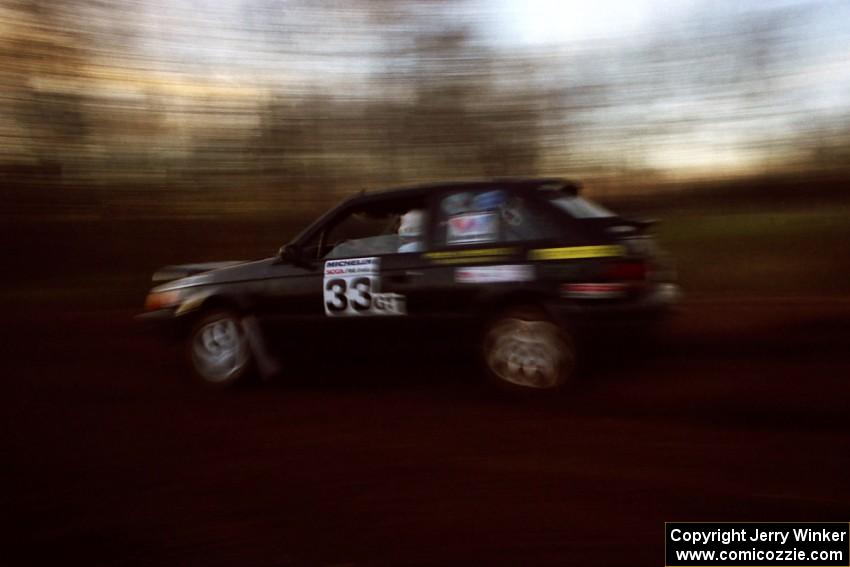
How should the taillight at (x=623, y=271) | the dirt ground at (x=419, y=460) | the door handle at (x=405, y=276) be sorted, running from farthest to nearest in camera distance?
the door handle at (x=405, y=276) → the taillight at (x=623, y=271) → the dirt ground at (x=419, y=460)

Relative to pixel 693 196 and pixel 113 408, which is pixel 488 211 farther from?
pixel 693 196

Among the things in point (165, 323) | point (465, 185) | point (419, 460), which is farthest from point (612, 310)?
point (165, 323)

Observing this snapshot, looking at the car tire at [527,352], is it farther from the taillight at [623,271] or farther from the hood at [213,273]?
the hood at [213,273]

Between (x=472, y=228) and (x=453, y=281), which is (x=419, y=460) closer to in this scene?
(x=453, y=281)

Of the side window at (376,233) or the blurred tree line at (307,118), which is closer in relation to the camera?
the side window at (376,233)

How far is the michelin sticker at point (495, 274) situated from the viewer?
5.48 metres

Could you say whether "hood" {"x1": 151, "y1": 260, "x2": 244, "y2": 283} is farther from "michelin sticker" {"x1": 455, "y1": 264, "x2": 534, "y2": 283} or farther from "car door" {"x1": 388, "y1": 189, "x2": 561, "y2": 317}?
"michelin sticker" {"x1": 455, "y1": 264, "x2": 534, "y2": 283}

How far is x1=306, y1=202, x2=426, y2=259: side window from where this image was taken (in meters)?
5.89

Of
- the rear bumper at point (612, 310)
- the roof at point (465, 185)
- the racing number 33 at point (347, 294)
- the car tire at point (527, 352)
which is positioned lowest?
the car tire at point (527, 352)

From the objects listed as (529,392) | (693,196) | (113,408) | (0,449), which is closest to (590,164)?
(693,196)

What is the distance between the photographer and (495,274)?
18.2ft

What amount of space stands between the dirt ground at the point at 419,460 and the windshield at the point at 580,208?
905mm

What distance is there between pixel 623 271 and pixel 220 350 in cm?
316

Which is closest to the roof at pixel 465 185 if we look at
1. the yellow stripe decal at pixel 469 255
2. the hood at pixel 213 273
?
the yellow stripe decal at pixel 469 255
